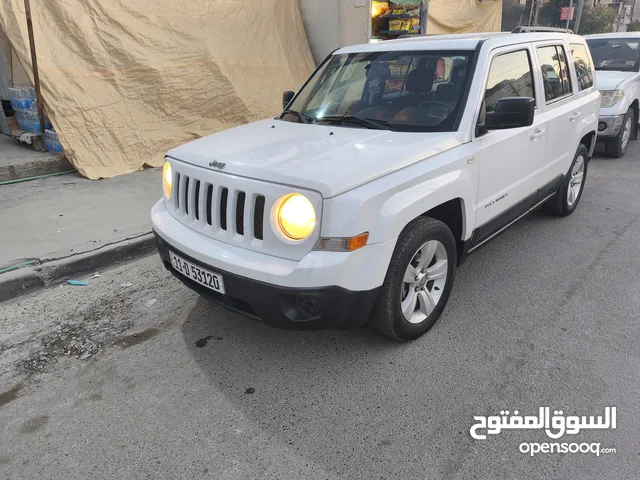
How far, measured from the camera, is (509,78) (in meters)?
3.59

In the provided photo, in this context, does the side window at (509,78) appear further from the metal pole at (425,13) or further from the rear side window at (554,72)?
the metal pole at (425,13)

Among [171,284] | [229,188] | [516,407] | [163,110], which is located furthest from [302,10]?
[516,407]

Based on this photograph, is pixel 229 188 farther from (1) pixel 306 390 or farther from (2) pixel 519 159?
(2) pixel 519 159

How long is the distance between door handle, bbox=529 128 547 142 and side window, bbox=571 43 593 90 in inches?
48.4

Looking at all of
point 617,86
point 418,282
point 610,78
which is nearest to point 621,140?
point 617,86

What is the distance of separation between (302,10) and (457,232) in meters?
7.97

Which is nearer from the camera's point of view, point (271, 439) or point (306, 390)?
point (271, 439)

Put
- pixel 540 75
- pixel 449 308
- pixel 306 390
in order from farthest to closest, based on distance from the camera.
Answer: pixel 540 75 < pixel 449 308 < pixel 306 390

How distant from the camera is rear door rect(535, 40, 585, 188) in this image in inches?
160

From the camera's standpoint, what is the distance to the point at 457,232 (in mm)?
3229

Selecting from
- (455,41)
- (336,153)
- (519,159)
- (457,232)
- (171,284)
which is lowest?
(171,284)

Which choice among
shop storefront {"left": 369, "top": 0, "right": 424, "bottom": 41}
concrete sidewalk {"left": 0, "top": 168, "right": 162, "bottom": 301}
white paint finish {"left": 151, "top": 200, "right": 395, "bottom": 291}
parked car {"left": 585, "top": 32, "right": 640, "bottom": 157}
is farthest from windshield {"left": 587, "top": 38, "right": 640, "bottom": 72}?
white paint finish {"left": 151, "top": 200, "right": 395, "bottom": 291}

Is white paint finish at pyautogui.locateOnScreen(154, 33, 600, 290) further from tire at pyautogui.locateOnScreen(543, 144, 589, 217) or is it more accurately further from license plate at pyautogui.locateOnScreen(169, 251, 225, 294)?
tire at pyautogui.locateOnScreen(543, 144, 589, 217)

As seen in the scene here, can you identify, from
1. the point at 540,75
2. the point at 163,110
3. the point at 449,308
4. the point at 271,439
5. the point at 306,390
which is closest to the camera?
the point at 271,439
